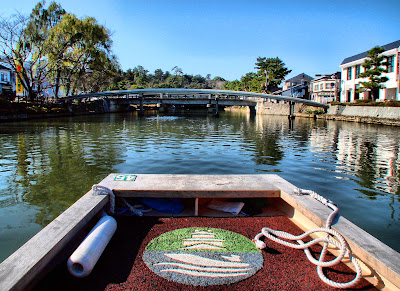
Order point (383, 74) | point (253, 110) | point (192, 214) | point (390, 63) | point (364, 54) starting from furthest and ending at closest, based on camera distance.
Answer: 1. point (253, 110)
2. point (364, 54)
3. point (383, 74)
4. point (390, 63)
5. point (192, 214)

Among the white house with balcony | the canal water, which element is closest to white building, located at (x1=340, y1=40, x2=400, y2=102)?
the canal water

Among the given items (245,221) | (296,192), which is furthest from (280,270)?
(296,192)

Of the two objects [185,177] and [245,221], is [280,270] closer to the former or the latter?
[245,221]

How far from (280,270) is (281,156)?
401 inches

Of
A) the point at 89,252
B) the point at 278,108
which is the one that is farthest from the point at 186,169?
the point at 278,108

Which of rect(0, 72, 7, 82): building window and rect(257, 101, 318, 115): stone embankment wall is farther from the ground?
rect(0, 72, 7, 82): building window

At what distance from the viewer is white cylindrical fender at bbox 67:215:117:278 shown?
2992mm

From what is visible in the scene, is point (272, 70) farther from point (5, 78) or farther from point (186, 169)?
point (186, 169)

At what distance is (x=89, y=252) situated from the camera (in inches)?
123

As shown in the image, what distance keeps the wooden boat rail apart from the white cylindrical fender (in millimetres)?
185

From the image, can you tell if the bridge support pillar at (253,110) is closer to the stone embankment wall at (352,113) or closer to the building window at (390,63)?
the stone embankment wall at (352,113)

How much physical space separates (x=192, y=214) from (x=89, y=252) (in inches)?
75.0

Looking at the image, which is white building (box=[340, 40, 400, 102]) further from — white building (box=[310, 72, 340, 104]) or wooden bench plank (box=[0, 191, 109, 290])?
wooden bench plank (box=[0, 191, 109, 290])

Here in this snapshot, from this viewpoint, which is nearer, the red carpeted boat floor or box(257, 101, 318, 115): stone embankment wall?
the red carpeted boat floor
